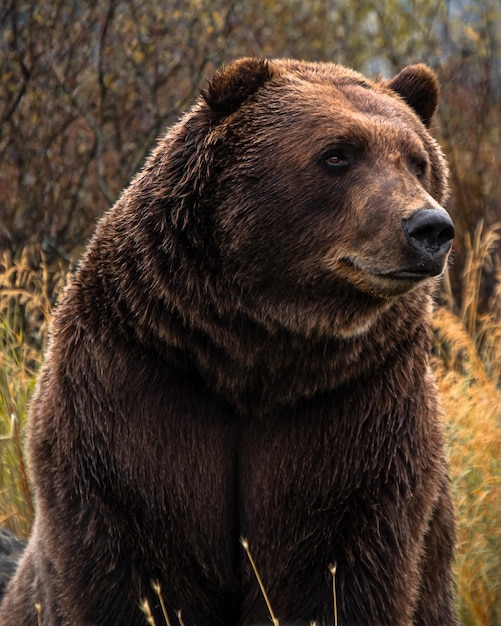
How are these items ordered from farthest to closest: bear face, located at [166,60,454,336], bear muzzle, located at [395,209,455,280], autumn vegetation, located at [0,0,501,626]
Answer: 1. autumn vegetation, located at [0,0,501,626]
2. bear face, located at [166,60,454,336]
3. bear muzzle, located at [395,209,455,280]

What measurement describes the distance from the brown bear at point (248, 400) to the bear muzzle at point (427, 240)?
0.63 feet

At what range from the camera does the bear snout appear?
313cm

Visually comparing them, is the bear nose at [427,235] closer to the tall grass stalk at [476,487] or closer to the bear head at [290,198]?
the bear head at [290,198]

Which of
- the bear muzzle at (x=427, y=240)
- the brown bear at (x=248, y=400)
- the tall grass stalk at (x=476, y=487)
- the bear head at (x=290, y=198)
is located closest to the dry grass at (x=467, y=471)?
the tall grass stalk at (x=476, y=487)

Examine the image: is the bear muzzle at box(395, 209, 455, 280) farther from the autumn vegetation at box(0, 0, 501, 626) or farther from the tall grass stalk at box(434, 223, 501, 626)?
the autumn vegetation at box(0, 0, 501, 626)

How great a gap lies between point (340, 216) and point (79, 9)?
522 cm

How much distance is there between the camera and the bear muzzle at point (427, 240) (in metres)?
3.12

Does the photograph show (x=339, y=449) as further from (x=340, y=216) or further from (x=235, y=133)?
(x=235, y=133)

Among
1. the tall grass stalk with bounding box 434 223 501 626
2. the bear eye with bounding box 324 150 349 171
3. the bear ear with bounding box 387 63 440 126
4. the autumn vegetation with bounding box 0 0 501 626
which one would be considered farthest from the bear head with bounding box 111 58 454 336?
the autumn vegetation with bounding box 0 0 501 626

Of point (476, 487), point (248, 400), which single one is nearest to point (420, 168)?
point (248, 400)

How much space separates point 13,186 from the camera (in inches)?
313

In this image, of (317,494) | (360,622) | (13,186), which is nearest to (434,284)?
(317,494)

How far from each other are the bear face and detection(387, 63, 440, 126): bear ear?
0.32 meters

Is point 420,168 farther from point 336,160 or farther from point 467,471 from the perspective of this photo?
point 467,471
